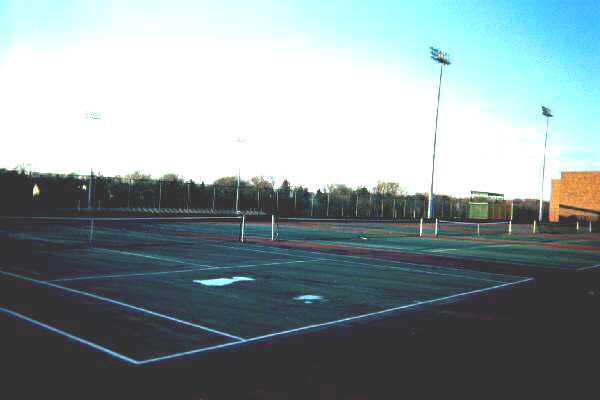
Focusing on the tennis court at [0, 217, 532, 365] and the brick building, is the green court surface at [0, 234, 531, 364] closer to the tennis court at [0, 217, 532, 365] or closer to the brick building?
the tennis court at [0, 217, 532, 365]

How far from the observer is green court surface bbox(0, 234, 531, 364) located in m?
7.07

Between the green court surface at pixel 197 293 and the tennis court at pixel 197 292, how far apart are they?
0.07 ft

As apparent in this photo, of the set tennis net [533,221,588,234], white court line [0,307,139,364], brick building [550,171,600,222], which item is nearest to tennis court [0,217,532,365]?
white court line [0,307,139,364]

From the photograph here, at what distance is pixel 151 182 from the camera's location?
159ft

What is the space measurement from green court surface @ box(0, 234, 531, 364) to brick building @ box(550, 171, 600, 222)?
67603 millimetres

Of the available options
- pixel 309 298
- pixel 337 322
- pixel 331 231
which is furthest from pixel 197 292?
pixel 331 231

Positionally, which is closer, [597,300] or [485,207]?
[597,300]

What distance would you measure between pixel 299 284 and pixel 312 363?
578cm

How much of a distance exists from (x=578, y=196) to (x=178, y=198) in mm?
58775

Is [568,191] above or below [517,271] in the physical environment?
above

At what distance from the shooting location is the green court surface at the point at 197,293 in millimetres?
7074

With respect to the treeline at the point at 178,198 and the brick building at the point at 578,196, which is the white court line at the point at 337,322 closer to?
the treeline at the point at 178,198

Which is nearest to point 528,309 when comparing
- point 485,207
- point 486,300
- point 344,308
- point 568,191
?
point 486,300

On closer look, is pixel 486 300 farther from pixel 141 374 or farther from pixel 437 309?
pixel 141 374
